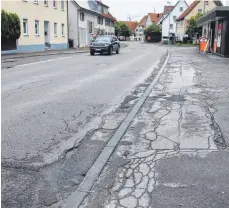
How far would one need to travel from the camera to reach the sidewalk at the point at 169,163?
3741 mm

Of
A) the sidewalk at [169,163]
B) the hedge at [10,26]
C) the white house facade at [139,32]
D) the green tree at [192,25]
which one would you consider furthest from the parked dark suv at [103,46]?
the white house facade at [139,32]

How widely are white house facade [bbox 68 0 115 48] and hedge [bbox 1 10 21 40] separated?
758 inches

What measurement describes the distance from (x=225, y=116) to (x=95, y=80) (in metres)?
6.72

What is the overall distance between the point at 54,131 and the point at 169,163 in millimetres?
2412

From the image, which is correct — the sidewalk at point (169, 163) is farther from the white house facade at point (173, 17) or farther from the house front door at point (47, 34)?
the white house facade at point (173, 17)

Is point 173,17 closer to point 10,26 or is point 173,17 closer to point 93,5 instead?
point 93,5

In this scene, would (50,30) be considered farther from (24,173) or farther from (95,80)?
(24,173)

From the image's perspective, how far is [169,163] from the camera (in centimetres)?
480

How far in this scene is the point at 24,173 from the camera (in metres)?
4.41

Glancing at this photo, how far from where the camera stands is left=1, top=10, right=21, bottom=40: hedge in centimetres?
2880

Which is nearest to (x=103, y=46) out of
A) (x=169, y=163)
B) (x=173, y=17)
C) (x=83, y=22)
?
(x=83, y=22)

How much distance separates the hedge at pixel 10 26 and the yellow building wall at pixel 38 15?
1351mm

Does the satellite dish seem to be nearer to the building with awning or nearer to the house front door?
the house front door

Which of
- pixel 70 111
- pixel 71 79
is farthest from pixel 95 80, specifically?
pixel 70 111
